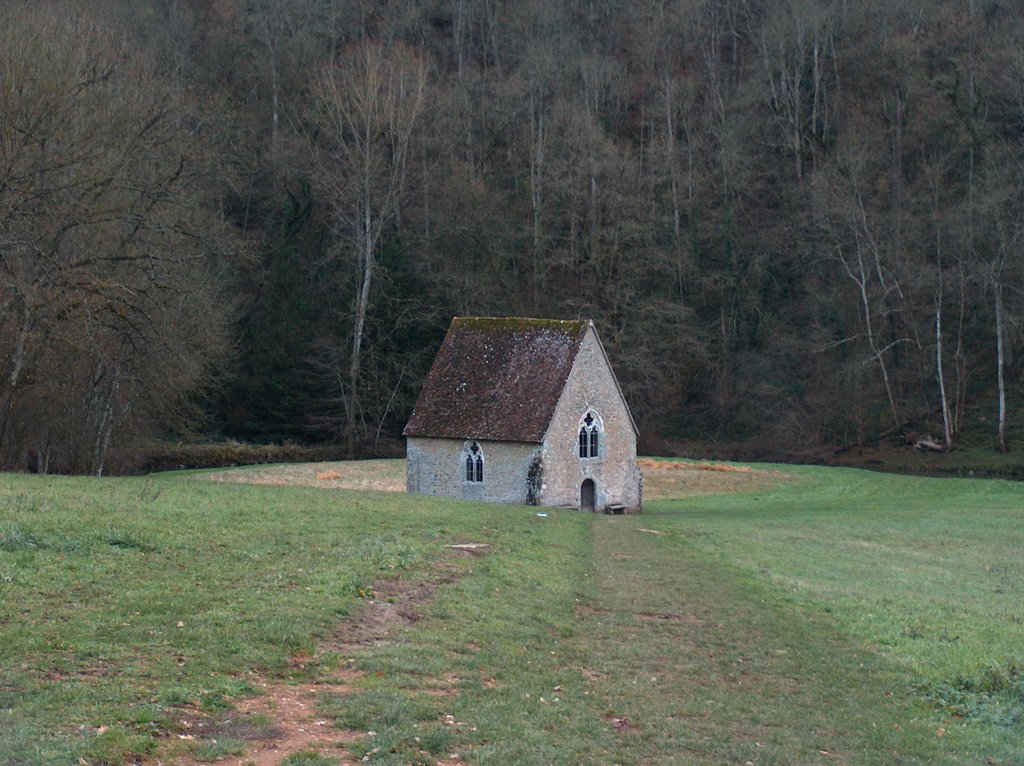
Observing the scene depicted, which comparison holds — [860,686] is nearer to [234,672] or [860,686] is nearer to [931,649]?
[931,649]

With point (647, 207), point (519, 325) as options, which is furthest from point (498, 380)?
point (647, 207)

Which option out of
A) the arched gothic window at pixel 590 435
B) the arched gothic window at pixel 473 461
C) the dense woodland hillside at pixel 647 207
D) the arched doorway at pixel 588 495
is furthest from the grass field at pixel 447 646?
the dense woodland hillside at pixel 647 207

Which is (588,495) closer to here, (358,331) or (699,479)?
(699,479)

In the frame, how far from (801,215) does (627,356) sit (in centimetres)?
1578

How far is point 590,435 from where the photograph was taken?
1636 inches

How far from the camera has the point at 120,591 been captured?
13359 millimetres

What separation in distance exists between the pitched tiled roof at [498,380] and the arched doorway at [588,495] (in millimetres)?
3443

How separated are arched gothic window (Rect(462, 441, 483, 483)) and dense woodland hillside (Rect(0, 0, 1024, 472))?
610 inches

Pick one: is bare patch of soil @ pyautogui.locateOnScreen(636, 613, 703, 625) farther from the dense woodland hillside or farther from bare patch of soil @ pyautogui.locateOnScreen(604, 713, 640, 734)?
the dense woodland hillside

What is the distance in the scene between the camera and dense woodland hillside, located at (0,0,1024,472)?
64.4m

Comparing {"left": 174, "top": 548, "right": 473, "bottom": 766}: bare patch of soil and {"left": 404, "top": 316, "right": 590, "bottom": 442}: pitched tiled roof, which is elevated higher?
{"left": 404, "top": 316, "right": 590, "bottom": 442}: pitched tiled roof

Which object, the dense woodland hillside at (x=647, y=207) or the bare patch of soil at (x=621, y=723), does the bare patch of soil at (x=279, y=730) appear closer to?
the bare patch of soil at (x=621, y=723)

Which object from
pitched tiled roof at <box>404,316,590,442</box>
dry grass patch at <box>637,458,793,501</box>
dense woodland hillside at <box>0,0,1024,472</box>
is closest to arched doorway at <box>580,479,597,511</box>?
pitched tiled roof at <box>404,316,590,442</box>

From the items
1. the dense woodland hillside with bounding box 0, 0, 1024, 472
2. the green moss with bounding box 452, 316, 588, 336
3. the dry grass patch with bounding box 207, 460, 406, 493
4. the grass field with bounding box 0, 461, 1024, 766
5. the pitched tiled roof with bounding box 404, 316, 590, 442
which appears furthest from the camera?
the dense woodland hillside with bounding box 0, 0, 1024, 472
